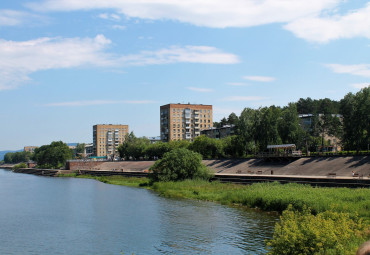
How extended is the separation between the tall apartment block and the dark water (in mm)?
128530

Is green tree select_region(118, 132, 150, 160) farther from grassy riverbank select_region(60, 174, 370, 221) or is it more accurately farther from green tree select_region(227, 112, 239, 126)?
grassy riverbank select_region(60, 174, 370, 221)

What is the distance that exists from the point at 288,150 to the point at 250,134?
50.7 ft

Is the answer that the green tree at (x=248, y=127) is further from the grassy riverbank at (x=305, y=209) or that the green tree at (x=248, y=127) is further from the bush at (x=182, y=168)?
the grassy riverbank at (x=305, y=209)

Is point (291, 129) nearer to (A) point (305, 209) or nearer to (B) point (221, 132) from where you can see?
(A) point (305, 209)

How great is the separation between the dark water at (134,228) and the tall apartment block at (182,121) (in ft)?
422

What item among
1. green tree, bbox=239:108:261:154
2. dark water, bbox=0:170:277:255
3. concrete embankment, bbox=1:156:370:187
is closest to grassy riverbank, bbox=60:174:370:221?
dark water, bbox=0:170:277:255

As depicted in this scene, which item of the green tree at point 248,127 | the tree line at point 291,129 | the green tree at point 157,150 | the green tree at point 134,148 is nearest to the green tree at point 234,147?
the tree line at point 291,129

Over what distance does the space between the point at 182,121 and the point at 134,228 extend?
147 metres

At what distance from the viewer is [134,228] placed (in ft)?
111

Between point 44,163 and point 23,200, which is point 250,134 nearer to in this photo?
point 23,200

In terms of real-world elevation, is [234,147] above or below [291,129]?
below

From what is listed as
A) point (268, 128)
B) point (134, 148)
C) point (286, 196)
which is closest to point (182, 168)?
point (286, 196)

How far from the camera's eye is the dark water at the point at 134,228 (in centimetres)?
2727

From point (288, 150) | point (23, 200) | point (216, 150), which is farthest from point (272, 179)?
point (216, 150)
